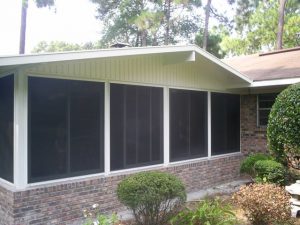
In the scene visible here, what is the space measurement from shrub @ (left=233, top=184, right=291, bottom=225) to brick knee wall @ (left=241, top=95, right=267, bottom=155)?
4.59 meters

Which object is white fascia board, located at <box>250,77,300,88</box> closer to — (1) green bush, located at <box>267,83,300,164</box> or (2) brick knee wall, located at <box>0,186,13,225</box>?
(1) green bush, located at <box>267,83,300,164</box>

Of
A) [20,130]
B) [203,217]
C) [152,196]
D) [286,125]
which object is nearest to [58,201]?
[20,130]

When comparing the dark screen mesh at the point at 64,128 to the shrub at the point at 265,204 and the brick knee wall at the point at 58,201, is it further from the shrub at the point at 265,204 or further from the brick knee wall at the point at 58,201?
the shrub at the point at 265,204

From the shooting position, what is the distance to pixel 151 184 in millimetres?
4930

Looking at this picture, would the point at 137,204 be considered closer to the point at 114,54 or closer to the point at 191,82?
the point at 114,54

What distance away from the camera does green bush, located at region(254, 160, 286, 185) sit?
7.60 meters

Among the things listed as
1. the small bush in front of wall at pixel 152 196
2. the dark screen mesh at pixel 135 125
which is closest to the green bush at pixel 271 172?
the dark screen mesh at pixel 135 125

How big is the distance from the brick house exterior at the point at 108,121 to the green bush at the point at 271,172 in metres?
1.39

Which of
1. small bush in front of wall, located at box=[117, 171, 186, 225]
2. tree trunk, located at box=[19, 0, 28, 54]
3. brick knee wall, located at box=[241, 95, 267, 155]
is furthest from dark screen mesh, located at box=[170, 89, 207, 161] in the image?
tree trunk, located at box=[19, 0, 28, 54]

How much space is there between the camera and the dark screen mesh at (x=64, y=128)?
215 inches

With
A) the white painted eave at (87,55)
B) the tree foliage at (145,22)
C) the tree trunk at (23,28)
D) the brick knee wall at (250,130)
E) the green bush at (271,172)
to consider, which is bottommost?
the green bush at (271,172)

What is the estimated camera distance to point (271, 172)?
764cm

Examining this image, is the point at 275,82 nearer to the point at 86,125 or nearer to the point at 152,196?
the point at 86,125

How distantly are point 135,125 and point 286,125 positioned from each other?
9.57 feet
